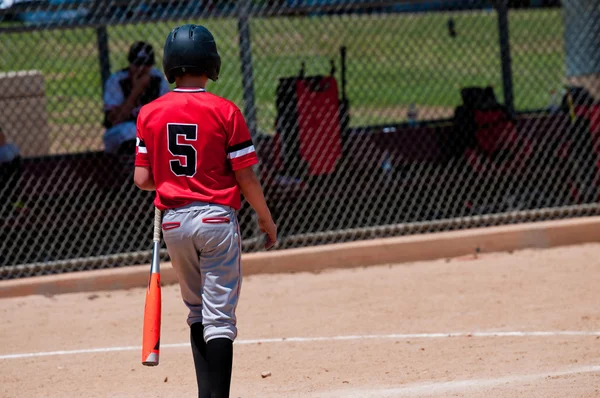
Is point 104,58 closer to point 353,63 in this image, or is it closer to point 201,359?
point 201,359

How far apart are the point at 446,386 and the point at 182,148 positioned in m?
1.81

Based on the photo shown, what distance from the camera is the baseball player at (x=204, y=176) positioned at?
3553 mm

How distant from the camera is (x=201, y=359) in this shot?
371 centimetres

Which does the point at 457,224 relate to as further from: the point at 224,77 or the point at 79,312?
the point at 224,77

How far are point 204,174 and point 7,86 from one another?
8.62m

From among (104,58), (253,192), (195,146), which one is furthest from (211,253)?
(104,58)

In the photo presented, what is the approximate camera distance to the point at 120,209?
7.55m

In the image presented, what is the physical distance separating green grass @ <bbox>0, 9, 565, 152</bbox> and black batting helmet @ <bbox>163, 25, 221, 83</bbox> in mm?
9340

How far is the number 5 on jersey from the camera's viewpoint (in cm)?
354

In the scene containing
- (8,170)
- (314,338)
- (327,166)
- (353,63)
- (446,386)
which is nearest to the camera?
(446,386)

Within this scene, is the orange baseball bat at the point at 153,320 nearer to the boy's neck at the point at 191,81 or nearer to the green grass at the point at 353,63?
the boy's neck at the point at 191,81

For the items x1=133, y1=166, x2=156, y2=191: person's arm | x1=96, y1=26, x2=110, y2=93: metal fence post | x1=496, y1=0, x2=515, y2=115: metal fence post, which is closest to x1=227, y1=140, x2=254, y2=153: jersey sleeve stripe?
x1=133, y1=166, x2=156, y2=191: person's arm

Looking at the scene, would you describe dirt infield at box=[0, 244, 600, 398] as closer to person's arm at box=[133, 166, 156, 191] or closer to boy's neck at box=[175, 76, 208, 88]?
person's arm at box=[133, 166, 156, 191]

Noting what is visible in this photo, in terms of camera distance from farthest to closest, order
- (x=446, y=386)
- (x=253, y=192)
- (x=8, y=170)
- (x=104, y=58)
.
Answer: (x=104, y=58) < (x=8, y=170) < (x=446, y=386) < (x=253, y=192)
